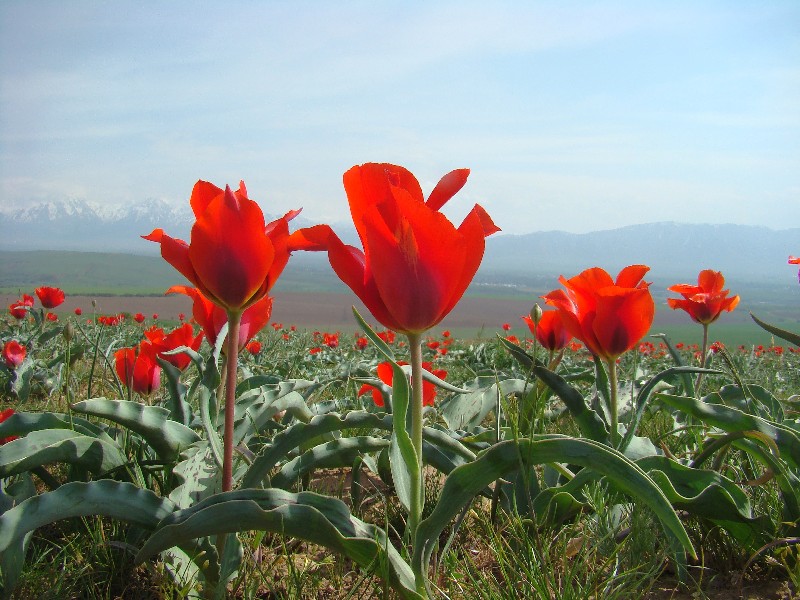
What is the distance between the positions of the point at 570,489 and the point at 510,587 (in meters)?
0.32

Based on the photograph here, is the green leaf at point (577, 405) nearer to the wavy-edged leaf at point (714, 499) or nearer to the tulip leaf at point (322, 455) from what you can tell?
the wavy-edged leaf at point (714, 499)

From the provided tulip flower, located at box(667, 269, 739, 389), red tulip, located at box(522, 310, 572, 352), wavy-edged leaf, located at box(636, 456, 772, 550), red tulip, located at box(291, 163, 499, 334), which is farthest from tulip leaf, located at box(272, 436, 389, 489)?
tulip flower, located at box(667, 269, 739, 389)

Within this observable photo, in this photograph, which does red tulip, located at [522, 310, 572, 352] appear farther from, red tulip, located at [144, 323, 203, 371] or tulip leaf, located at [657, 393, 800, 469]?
red tulip, located at [144, 323, 203, 371]

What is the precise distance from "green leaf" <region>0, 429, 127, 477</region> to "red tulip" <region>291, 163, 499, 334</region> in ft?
2.43

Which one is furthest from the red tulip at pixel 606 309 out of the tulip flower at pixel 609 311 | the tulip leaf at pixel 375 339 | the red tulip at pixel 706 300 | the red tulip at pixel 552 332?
the red tulip at pixel 706 300

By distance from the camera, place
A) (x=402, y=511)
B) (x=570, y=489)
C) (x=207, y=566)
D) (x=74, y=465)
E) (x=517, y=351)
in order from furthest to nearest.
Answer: (x=402, y=511) < (x=517, y=351) < (x=74, y=465) < (x=570, y=489) < (x=207, y=566)

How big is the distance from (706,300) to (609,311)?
134cm

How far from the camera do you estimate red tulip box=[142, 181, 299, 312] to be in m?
1.12

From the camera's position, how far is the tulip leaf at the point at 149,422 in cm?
135

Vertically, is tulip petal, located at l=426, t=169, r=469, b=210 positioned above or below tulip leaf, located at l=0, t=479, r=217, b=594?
above

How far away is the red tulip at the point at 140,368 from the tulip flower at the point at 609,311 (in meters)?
1.28

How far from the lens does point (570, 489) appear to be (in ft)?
4.39

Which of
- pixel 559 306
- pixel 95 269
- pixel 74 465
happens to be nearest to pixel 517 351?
pixel 559 306

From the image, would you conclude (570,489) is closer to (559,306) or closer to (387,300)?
(559,306)
